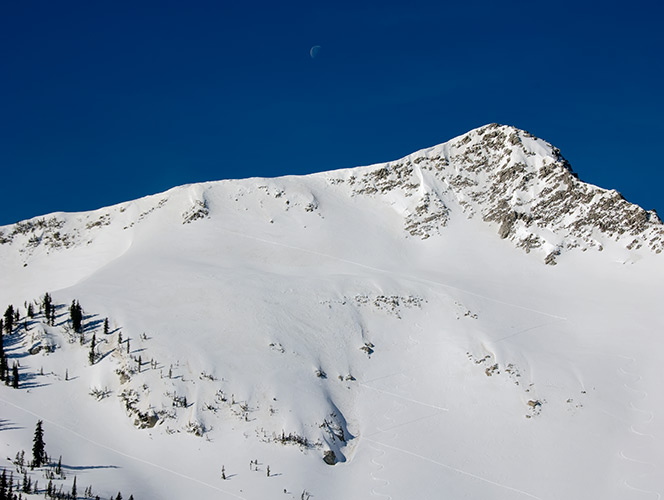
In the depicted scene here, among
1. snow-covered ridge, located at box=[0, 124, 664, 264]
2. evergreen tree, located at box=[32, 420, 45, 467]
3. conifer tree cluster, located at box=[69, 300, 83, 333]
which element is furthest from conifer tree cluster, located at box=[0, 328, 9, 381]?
snow-covered ridge, located at box=[0, 124, 664, 264]

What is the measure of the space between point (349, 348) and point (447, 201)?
63.5 m

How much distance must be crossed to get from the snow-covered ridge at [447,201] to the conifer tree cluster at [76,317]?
40395 millimetres

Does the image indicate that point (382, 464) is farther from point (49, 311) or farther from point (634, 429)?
point (49, 311)

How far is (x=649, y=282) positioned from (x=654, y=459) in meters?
43.6

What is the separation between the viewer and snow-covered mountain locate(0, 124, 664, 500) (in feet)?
212

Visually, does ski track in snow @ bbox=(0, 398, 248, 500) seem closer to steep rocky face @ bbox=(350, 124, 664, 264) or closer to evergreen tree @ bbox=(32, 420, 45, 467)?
evergreen tree @ bbox=(32, 420, 45, 467)

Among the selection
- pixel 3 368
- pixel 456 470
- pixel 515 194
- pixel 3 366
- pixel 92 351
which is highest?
pixel 515 194

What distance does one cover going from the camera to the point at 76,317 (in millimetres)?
80250

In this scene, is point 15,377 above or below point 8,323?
below

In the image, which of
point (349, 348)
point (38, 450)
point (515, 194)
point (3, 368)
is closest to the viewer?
point (38, 450)

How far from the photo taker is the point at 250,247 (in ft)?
384

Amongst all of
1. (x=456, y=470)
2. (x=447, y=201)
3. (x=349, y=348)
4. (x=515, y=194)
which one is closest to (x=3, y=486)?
(x=456, y=470)

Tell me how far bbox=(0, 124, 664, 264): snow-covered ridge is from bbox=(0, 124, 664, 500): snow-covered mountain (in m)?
0.71

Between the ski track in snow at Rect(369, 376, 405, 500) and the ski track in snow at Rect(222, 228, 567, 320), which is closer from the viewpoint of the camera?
the ski track in snow at Rect(369, 376, 405, 500)
